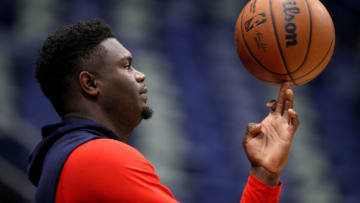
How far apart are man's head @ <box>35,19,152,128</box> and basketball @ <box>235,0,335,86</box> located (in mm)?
614

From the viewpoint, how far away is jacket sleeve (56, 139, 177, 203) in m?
1.42

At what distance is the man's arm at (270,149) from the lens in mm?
1846

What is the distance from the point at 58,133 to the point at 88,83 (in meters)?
0.25

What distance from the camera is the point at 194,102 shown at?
545 cm

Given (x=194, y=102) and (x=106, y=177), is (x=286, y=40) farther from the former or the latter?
(x=194, y=102)

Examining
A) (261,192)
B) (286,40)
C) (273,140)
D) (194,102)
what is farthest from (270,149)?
(194,102)

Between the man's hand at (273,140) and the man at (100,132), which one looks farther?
the man's hand at (273,140)

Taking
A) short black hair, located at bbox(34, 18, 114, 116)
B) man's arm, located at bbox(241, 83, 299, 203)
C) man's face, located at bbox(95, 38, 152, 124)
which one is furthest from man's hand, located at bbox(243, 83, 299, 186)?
short black hair, located at bbox(34, 18, 114, 116)

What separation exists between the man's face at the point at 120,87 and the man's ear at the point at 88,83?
0.03 metres

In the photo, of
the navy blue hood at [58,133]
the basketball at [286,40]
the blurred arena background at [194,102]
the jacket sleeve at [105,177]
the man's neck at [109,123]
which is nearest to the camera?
the jacket sleeve at [105,177]

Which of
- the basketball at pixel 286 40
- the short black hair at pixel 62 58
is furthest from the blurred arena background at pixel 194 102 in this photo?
the basketball at pixel 286 40

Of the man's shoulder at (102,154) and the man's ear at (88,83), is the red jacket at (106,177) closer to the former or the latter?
the man's shoulder at (102,154)

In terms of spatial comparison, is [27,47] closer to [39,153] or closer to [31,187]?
[31,187]

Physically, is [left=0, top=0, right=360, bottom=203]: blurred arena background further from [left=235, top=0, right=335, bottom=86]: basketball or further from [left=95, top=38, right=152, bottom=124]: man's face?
[left=235, top=0, right=335, bottom=86]: basketball
